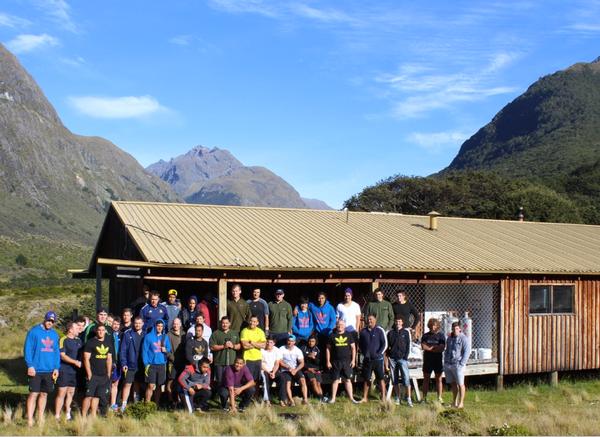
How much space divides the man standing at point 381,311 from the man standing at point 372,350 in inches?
10.8

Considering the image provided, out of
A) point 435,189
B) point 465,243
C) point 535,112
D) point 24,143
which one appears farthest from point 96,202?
point 465,243

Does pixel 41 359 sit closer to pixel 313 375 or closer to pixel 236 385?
pixel 236 385

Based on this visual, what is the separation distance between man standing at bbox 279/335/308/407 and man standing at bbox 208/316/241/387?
0.95m

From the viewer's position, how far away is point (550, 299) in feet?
59.1

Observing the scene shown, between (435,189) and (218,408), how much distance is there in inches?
1819

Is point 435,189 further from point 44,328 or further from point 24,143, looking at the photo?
point 24,143

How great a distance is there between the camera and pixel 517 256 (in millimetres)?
18484

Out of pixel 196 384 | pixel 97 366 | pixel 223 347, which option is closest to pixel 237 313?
pixel 223 347

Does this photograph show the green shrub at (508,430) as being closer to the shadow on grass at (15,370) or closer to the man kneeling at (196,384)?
the man kneeling at (196,384)

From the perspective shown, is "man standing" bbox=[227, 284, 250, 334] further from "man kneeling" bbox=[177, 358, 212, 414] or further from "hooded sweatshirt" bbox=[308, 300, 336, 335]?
"hooded sweatshirt" bbox=[308, 300, 336, 335]

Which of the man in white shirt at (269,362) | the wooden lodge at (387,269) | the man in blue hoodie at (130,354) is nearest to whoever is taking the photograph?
the man in blue hoodie at (130,354)

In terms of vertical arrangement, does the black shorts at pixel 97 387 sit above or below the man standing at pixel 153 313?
below

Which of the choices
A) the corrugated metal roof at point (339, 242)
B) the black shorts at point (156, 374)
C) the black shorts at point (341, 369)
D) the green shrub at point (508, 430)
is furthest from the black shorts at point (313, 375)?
the green shrub at point (508, 430)

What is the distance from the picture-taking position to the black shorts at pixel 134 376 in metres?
12.1
